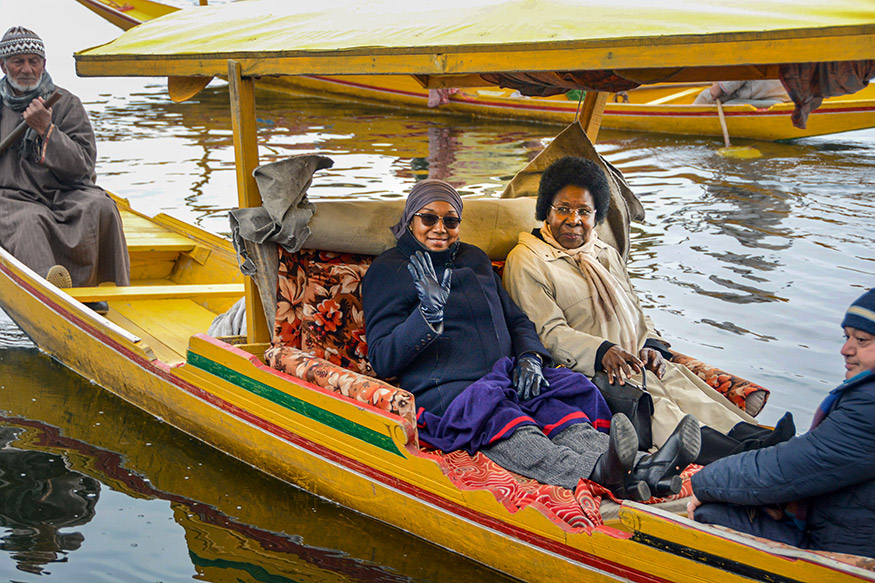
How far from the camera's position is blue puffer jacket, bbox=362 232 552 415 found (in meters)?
3.39

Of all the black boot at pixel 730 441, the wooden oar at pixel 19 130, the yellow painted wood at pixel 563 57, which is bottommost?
the black boot at pixel 730 441

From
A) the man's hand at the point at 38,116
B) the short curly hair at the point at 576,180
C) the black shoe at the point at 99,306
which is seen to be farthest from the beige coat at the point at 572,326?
the man's hand at the point at 38,116

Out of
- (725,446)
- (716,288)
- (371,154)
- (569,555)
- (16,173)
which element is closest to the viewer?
(569,555)

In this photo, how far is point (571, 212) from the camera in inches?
151

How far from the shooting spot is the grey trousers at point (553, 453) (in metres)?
3.07

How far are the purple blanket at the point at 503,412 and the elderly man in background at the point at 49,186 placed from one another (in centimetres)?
287

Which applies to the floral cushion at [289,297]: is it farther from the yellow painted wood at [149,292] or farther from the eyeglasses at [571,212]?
the yellow painted wood at [149,292]

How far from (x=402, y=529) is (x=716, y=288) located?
4.47 m

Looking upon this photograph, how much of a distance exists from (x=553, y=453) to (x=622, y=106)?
11971 mm

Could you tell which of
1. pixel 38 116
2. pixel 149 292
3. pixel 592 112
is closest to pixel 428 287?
pixel 592 112

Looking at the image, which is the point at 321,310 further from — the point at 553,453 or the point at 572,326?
the point at 553,453

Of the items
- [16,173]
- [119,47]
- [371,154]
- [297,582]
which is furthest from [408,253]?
[371,154]

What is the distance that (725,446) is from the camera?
3266mm

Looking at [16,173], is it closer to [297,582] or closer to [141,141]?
[297,582]
